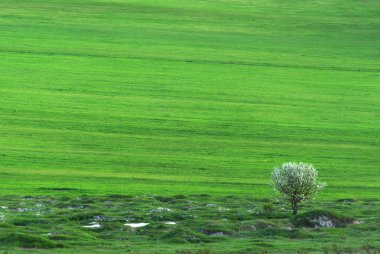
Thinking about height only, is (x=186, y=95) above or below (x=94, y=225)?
above

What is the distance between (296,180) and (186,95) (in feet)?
106

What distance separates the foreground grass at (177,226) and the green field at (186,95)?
270 centimetres

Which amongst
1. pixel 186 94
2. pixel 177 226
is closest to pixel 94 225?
pixel 177 226

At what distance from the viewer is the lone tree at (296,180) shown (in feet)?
125

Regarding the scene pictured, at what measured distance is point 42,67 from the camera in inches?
2970

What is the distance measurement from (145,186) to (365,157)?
45.3ft

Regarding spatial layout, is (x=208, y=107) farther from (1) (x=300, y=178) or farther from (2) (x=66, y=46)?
(1) (x=300, y=178)

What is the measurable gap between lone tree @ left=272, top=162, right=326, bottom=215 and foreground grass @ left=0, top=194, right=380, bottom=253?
1.00 meters

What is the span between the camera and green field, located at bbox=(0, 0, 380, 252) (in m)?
49.3

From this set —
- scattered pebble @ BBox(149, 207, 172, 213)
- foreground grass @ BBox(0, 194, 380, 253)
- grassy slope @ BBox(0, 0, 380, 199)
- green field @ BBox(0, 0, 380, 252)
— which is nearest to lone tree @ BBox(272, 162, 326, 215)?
foreground grass @ BBox(0, 194, 380, 253)

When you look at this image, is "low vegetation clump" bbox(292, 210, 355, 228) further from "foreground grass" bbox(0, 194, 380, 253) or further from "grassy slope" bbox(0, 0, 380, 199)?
"grassy slope" bbox(0, 0, 380, 199)

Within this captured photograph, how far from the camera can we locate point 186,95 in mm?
69875

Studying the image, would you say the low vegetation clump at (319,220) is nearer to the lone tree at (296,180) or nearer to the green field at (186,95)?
the lone tree at (296,180)

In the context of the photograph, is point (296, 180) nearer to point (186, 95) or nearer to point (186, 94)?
point (186, 95)
